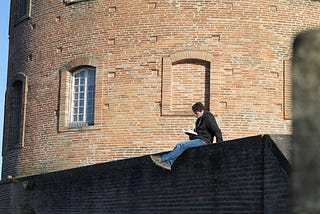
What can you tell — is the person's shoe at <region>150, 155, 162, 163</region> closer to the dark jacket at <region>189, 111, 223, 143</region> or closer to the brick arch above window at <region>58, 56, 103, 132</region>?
the dark jacket at <region>189, 111, 223, 143</region>

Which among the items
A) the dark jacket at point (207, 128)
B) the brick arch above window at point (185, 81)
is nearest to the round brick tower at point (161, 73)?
the brick arch above window at point (185, 81)

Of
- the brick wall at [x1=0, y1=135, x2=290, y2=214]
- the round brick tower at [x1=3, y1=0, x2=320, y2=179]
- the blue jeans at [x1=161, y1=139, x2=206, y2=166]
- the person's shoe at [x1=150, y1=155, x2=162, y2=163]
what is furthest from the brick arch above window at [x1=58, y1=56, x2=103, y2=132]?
the blue jeans at [x1=161, y1=139, x2=206, y2=166]

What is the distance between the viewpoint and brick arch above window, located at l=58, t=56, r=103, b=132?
18.0m

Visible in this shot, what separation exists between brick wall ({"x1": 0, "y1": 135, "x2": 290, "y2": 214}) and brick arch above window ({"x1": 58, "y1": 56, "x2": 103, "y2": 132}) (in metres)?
2.69

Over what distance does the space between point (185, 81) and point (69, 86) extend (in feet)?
12.6

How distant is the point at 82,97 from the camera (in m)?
18.8

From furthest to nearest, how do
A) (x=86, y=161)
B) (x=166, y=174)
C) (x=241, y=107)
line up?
(x=86, y=161)
(x=241, y=107)
(x=166, y=174)

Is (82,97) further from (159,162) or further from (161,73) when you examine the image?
(159,162)

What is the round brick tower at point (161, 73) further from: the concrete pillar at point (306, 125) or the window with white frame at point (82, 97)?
the concrete pillar at point (306, 125)

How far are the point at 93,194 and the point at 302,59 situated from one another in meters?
12.2

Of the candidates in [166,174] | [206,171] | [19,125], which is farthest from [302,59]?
[19,125]

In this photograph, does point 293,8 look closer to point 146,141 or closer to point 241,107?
point 241,107

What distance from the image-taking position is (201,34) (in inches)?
680

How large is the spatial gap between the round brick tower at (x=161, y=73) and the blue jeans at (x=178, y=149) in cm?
618
